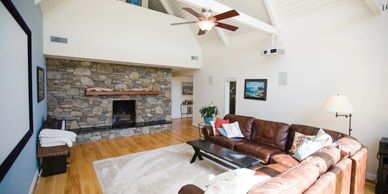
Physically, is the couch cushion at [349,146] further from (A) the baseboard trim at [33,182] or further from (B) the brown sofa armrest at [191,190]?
(A) the baseboard trim at [33,182]

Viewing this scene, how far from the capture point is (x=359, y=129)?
3.39 meters

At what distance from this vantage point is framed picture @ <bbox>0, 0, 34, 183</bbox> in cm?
145

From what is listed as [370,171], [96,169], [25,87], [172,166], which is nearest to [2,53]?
[25,87]

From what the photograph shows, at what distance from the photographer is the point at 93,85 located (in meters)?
5.50

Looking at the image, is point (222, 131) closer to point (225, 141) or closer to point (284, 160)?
point (225, 141)

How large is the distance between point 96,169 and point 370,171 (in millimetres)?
4759

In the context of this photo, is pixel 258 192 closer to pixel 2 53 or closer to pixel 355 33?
pixel 2 53

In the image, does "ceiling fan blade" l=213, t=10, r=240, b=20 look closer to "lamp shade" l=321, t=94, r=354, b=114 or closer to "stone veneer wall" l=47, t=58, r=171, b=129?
"lamp shade" l=321, t=94, r=354, b=114

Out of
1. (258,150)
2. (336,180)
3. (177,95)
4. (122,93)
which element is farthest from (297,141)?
(177,95)

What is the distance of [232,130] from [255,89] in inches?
61.7

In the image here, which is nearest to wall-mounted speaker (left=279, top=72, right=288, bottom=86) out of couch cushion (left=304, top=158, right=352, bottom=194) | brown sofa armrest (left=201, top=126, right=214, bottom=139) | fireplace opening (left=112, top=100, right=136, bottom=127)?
brown sofa armrest (left=201, top=126, right=214, bottom=139)

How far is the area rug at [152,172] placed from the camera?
9.21 ft

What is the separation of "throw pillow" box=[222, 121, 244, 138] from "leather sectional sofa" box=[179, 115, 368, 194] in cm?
11

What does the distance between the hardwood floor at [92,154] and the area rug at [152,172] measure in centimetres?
20
